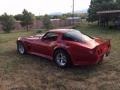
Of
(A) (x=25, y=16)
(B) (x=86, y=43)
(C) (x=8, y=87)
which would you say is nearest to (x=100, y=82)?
(B) (x=86, y=43)

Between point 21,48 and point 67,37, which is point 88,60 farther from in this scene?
point 21,48

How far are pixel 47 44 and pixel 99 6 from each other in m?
24.1

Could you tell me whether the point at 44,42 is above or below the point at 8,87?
above

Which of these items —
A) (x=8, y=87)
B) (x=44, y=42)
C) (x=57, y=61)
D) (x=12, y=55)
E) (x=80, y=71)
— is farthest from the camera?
(x=12, y=55)

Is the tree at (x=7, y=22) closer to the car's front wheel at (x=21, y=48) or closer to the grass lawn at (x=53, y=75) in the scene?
the car's front wheel at (x=21, y=48)

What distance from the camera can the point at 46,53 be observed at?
8.59 m

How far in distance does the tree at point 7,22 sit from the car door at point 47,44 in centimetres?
2381

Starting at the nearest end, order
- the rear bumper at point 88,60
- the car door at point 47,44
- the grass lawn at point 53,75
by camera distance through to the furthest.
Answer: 1. the grass lawn at point 53,75
2. the rear bumper at point 88,60
3. the car door at point 47,44

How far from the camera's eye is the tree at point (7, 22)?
104 feet

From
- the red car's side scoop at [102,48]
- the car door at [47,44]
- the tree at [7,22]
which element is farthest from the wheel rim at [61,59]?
the tree at [7,22]

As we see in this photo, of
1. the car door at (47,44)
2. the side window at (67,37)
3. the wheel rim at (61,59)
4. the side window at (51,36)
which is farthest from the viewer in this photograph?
the side window at (51,36)

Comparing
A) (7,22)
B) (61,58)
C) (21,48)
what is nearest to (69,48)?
(61,58)

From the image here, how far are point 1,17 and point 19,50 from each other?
2324 centimetres

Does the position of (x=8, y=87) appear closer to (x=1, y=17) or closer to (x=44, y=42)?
(x=44, y=42)
